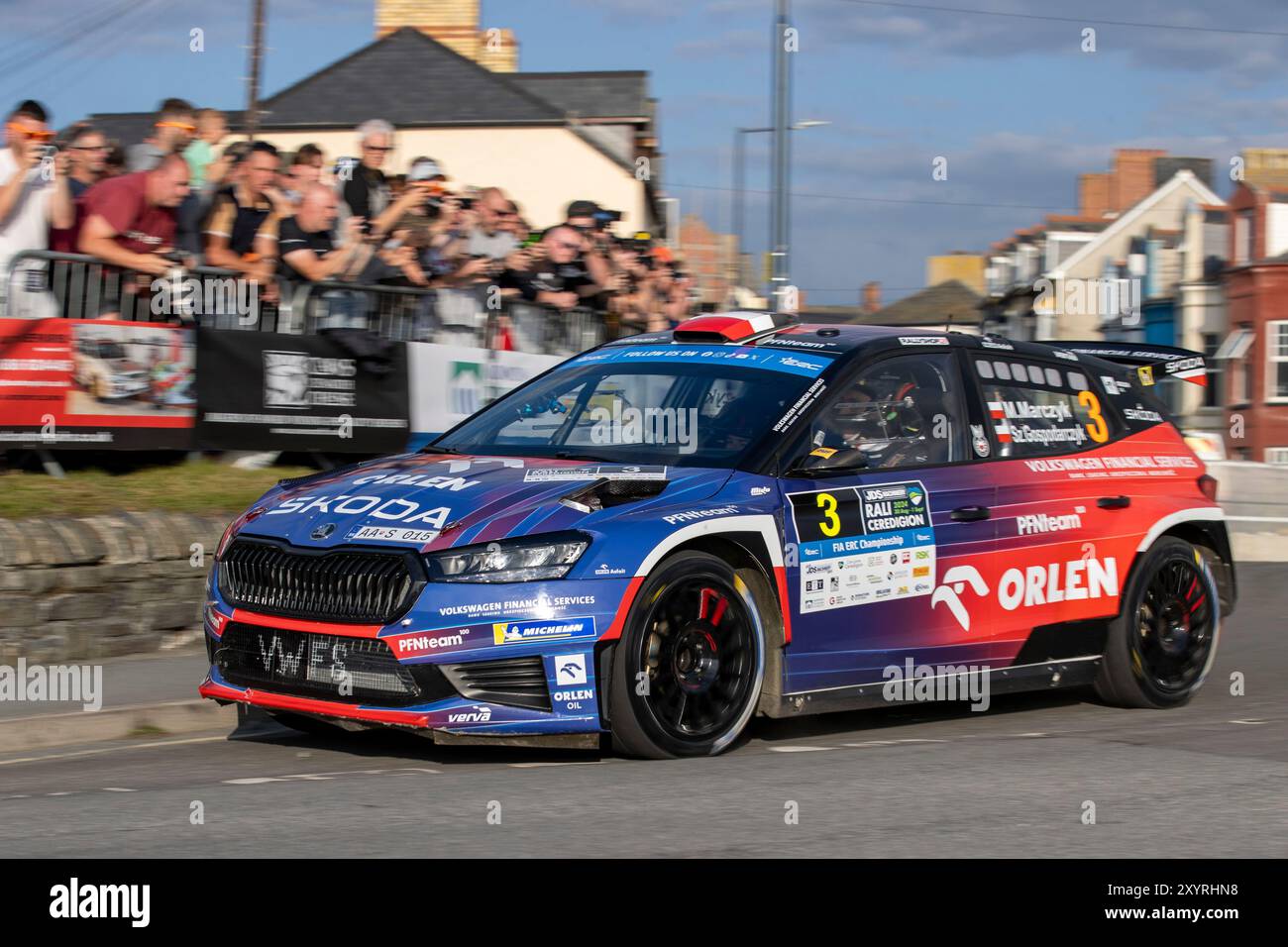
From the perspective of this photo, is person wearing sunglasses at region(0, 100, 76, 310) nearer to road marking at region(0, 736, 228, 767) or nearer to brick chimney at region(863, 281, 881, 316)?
road marking at region(0, 736, 228, 767)

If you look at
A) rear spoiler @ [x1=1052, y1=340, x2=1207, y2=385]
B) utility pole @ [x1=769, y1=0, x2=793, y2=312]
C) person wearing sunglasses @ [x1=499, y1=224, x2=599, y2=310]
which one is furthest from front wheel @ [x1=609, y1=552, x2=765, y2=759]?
utility pole @ [x1=769, y1=0, x2=793, y2=312]

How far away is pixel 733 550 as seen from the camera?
7258 mm

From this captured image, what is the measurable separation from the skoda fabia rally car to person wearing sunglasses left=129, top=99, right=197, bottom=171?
5023mm

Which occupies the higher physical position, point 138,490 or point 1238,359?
point 1238,359

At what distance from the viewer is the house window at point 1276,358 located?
152 feet

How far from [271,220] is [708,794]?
762 centimetres

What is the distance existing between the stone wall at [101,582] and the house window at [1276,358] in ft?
132

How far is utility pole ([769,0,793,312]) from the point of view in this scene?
24719 millimetres

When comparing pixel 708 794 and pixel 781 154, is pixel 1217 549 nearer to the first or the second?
pixel 708 794

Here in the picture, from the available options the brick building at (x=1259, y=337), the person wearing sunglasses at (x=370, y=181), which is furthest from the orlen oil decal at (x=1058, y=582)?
the brick building at (x=1259, y=337)

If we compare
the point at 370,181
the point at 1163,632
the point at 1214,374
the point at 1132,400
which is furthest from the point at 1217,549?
the point at 1214,374
